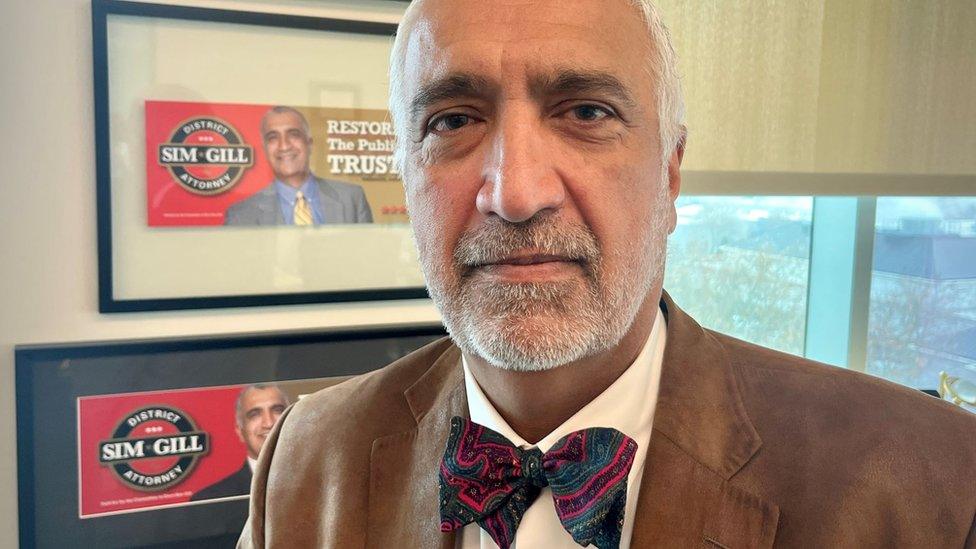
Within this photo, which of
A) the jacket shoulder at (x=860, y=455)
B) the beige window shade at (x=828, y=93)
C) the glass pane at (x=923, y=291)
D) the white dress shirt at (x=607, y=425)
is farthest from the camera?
the glass pane at (x=923, y=291)

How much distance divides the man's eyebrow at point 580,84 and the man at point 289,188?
67cm

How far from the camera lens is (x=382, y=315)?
1427mm

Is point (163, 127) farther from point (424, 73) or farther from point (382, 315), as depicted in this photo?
point (424, 73)

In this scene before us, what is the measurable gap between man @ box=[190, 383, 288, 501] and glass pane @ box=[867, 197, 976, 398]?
4.89ft

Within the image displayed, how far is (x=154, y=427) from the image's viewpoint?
129cm

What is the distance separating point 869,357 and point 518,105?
1.52 metres

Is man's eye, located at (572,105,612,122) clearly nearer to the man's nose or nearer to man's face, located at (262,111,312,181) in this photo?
the man's nose

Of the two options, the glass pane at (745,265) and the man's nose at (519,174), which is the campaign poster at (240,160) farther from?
the glass pane at (745,265)

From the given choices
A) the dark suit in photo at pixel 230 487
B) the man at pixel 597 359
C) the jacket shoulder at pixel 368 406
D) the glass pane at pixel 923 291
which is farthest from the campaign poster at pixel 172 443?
the glass pane at pixel 923 291

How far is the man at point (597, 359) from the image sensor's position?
0.77m

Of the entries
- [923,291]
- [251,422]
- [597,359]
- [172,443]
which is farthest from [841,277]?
[172,443]

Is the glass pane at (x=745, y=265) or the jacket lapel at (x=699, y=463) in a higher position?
the glass pane at (x=745, y=265)

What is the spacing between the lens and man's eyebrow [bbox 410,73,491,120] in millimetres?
808

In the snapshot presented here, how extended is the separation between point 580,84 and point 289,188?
710mm
